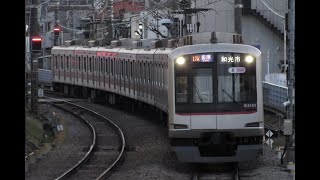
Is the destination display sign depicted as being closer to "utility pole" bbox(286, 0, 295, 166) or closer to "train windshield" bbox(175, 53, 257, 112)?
"train windshield" bbox(175, 53, 257, 112)

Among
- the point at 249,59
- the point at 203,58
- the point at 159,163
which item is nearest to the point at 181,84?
the point at 203,58

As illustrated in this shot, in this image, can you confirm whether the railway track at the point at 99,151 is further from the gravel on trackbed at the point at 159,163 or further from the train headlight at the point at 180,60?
the train headlight at the point at 180,60

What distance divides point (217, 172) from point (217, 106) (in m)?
1.38

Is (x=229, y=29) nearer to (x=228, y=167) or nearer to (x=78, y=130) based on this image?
(x=78, y=130)

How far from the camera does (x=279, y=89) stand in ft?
84.1

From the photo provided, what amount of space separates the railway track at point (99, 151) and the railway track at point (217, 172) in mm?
1722

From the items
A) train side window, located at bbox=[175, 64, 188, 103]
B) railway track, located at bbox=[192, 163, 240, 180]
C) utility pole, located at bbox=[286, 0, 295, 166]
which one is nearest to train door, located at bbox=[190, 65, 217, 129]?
train side window, located at bbox=[175, 64, 188, 103]

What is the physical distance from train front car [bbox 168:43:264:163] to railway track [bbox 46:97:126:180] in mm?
1773

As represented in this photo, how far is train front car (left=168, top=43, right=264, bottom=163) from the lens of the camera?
12367 mm

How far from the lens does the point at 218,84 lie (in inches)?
491

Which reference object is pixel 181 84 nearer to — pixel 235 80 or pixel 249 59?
pixel 235 80

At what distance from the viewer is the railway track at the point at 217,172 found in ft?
40.7
